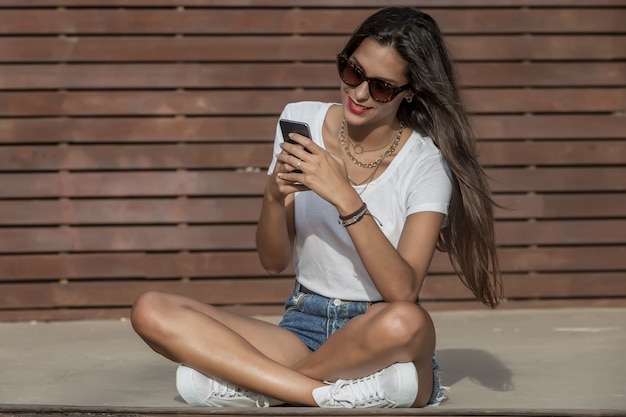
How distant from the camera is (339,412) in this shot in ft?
9.75

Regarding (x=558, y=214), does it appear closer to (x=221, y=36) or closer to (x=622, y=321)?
(x=622, y=321)

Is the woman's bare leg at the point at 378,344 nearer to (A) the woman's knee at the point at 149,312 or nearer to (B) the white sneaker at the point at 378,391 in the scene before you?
(B) the white sneaker at the point at 378,391

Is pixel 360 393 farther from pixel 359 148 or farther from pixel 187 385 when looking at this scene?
pixel 359 148

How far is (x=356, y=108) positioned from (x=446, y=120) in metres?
0.35

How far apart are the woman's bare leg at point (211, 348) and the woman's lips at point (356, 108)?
776 millimetres

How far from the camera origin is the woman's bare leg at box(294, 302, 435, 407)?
311 centimetres

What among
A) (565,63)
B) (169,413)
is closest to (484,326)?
(565,63)

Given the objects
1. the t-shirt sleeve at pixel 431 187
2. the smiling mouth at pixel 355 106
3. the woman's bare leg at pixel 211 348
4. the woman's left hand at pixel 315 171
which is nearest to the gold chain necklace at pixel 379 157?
the t-shirt sleeve at pixel 431 187

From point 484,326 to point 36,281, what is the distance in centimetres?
245

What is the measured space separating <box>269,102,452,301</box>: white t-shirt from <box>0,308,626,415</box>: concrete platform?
0.52 m

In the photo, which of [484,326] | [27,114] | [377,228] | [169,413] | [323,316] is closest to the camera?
[169,413]

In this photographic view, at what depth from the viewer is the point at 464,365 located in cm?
451

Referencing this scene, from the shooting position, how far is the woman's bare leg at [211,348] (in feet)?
10.6

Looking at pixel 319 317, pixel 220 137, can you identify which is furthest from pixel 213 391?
pixel 220 137
